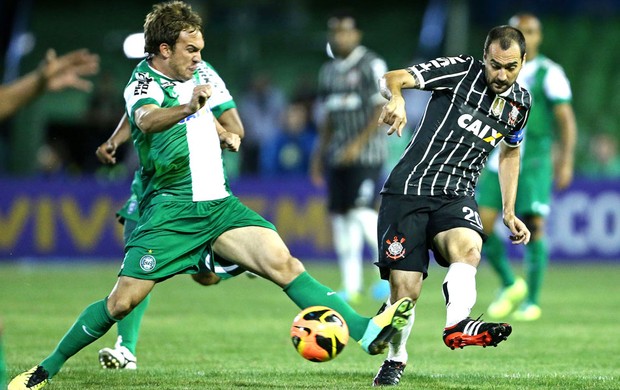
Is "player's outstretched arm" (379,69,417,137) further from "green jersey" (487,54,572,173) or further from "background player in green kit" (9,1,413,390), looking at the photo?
"green jersey" (487,54,572,173)

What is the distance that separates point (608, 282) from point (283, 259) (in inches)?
358

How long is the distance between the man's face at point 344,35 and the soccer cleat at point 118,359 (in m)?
5.81

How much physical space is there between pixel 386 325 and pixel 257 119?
13342 mm

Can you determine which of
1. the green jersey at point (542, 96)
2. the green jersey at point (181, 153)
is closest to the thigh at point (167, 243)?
the green jersey at point (181, 153)

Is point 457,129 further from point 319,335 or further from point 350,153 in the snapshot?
point 350,153

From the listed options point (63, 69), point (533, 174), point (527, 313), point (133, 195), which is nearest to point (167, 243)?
point (133, 195)

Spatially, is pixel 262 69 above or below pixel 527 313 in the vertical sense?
above

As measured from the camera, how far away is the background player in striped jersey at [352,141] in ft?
40.2

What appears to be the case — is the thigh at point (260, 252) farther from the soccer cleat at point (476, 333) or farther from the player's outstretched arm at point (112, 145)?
the player's outstretched arm at point (112, 145)

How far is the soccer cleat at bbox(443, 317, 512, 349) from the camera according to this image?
5.83 m

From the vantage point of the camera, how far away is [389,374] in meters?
6.45

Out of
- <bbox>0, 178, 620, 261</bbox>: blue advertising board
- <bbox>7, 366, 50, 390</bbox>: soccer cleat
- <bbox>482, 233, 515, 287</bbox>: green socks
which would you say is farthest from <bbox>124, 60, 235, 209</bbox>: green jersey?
<bbox>0, 178, 620, 261</bbox>: blue advertising board

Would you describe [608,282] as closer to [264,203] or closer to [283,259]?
[264,203]

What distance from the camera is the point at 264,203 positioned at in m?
17.4
